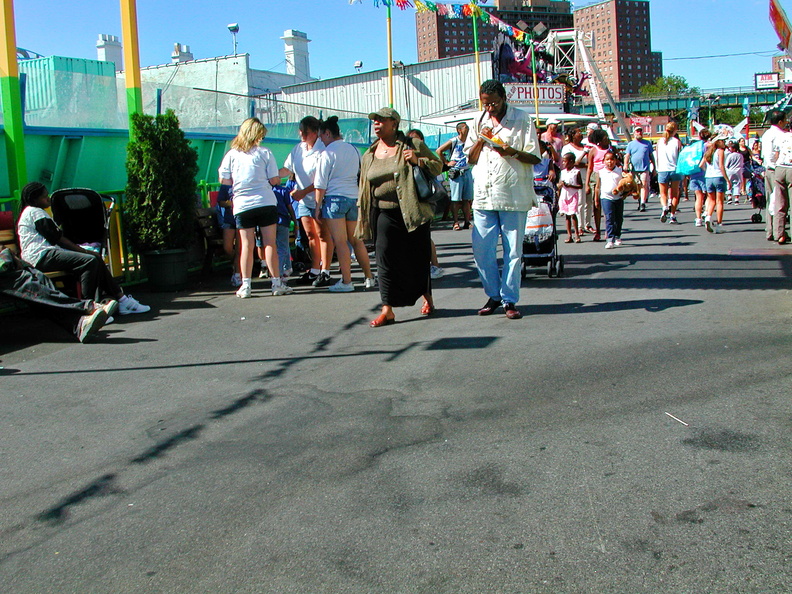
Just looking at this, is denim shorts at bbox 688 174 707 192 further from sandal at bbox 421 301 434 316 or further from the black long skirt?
the black long skirt

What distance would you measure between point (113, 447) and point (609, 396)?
2.82m

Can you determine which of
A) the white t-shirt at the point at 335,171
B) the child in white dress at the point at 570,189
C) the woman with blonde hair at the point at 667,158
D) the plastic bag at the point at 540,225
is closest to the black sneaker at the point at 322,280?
the white t-shirt at the point at 335,171

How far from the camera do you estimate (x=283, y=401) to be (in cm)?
522

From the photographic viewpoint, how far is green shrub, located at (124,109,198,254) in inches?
376

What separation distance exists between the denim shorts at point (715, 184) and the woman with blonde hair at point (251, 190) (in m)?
8.79

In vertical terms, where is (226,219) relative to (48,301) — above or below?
above

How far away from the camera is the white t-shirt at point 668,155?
1619 cm

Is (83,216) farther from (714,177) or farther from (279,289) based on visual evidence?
(714,177)

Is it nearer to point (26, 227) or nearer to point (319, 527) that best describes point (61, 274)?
point (26, 227)

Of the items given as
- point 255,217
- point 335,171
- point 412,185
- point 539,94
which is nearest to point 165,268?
point 255,217

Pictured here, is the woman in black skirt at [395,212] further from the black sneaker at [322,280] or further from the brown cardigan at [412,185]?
the black sneaker at [322,280]

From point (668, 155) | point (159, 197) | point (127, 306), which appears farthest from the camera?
point (668, 155)

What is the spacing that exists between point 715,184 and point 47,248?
11.4 m

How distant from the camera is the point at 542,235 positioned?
9.80m
